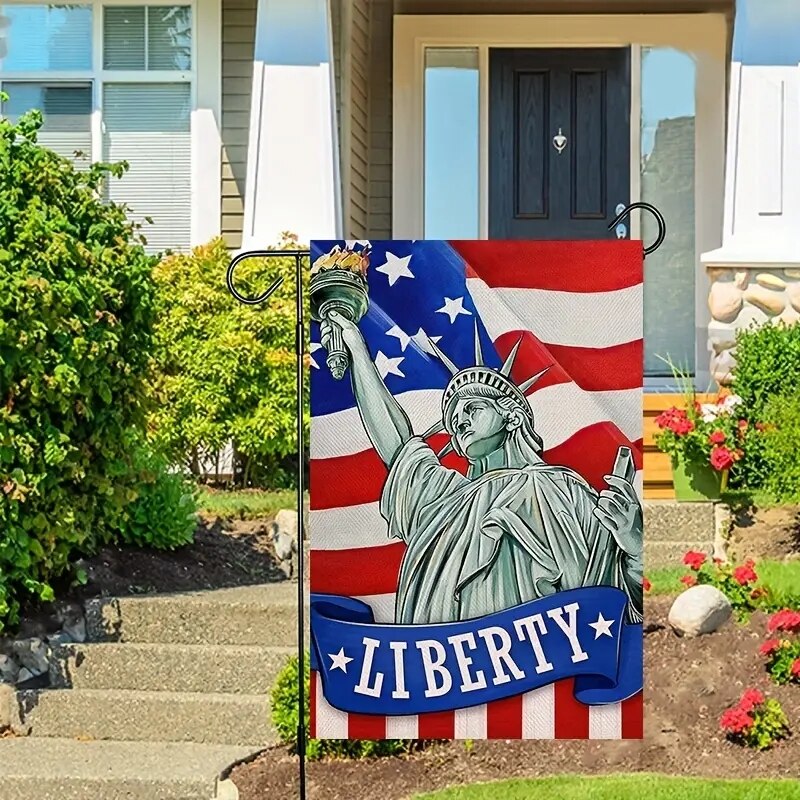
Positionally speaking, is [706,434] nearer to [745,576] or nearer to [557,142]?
[745,576]

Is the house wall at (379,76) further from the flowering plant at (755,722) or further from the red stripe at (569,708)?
the red stripe at (569,708)

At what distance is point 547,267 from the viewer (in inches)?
145

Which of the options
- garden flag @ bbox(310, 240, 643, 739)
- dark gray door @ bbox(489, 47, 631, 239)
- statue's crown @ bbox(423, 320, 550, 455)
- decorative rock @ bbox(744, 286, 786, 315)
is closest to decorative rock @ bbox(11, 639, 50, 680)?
garden flag @ bbox(310, 240, 643, 739)

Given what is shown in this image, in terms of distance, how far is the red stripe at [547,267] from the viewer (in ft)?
12.1

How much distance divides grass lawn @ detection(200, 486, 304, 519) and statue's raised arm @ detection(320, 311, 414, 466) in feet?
12.0

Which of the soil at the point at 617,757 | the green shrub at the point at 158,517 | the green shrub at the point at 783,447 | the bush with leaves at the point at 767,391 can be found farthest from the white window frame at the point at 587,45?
the soil at the point at 617,757

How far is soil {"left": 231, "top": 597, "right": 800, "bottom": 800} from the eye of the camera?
4844 millimetres

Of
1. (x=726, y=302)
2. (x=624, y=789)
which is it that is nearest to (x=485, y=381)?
(x=624, y=789)

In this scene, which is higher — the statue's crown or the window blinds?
the window blinds

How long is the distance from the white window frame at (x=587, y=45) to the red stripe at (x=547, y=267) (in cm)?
613

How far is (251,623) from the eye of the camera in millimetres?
5801

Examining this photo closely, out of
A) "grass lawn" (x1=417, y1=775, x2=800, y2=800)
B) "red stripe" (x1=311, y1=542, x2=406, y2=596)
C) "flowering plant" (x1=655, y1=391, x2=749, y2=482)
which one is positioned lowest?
"grass lawn" (x1=417, y1=775, x2=800, y2=800)

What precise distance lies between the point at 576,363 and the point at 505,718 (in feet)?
3.20

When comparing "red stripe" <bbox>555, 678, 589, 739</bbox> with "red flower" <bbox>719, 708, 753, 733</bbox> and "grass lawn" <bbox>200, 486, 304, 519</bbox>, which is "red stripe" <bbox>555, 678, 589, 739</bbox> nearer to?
"red flower" <bbox>719, 708, 753, 733</bbox>
